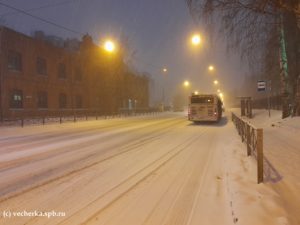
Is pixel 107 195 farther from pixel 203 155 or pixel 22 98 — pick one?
pixel 22 98

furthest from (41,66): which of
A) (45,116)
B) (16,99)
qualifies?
(16,99)

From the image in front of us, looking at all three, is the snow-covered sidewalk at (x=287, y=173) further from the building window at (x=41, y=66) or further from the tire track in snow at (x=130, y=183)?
the building window at (x=41, y=66)

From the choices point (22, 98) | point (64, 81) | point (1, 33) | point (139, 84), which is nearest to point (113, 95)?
point (64, 81)

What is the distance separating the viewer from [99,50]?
53.7m

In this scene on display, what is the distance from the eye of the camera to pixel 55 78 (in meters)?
43.1

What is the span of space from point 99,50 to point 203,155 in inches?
1795

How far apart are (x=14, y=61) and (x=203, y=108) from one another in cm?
2243

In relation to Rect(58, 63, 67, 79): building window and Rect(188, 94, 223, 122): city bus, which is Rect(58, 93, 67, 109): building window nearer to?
Rect(58, 63, 67, 79): building window

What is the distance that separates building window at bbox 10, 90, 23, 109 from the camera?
3528 centimetres

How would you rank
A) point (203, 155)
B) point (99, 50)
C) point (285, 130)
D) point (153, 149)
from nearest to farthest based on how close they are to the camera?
point (203, 155), point (153, 149), point (285, 130), point (99, 50)

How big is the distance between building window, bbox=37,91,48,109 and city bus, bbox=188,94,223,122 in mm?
20068

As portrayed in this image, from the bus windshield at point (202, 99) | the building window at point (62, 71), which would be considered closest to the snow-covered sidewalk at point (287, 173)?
the bus windshield at point (202, 99)

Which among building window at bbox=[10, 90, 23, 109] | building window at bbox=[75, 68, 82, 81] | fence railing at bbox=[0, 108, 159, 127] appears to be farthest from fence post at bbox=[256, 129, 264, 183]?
building window at bbox=[75, 68, 82, 81]

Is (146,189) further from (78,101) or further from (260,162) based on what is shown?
(78,101)
